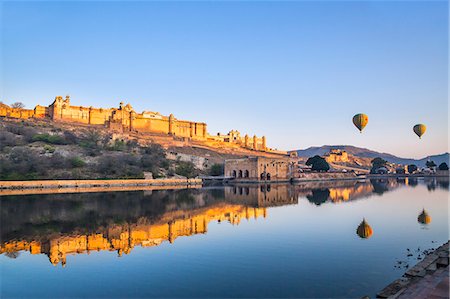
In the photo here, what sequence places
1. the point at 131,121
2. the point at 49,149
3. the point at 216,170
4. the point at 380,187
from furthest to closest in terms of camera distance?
the point at 131,121, the point at 216,170, the point at 380,187, the point at 49,149

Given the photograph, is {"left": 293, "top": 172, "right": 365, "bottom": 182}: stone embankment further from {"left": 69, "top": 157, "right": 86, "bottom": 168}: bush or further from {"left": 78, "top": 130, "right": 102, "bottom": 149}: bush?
{"left": 69, "top": 157, "right": 86, "bottom": 168}: bush

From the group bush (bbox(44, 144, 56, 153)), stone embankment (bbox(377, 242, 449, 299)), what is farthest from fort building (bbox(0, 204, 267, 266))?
bush (bbox(44, 144, 56, 153))

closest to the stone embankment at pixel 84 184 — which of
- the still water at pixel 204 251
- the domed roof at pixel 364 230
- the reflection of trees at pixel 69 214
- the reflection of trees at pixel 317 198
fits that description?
the reflection of trees at pixel 69 214

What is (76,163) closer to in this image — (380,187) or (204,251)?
(204,251)

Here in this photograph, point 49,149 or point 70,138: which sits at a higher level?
point 70,138

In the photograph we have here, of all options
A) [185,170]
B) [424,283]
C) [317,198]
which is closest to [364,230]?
[424,283]

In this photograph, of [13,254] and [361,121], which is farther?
[361,121]
